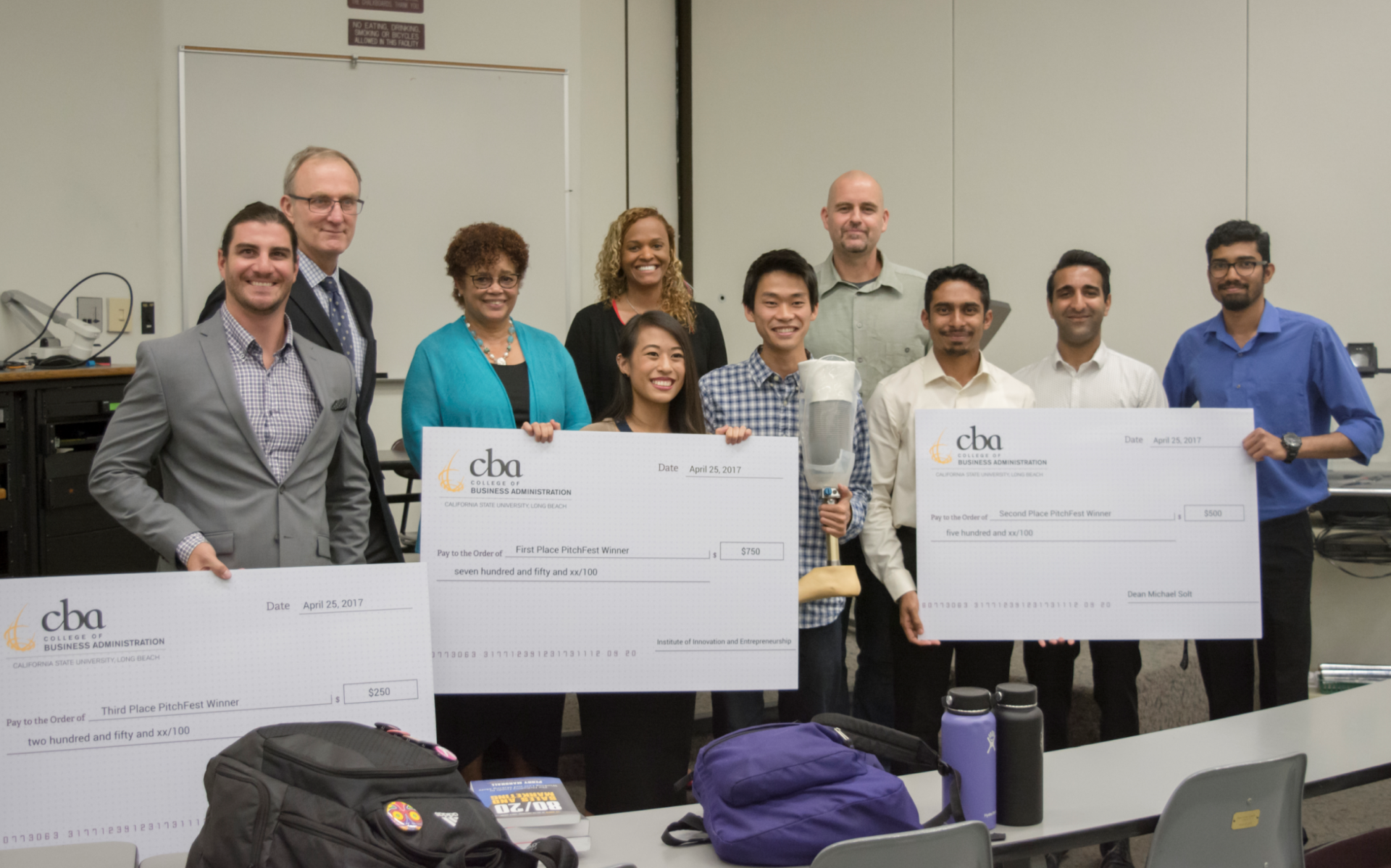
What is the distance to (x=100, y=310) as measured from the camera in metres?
4.88

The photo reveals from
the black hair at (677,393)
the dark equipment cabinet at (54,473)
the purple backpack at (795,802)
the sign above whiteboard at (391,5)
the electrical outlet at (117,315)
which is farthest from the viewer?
the sign above whiteboard at (391,5)

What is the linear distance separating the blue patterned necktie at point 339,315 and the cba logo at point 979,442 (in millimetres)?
1588

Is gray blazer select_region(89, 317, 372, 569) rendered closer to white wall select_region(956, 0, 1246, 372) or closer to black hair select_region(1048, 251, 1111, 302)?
black hair select_region(1048, 251, 1111, 302)

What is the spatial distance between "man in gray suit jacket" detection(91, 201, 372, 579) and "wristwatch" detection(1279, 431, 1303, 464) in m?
2.40

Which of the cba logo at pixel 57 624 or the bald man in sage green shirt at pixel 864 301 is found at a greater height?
the bald man in sage green shirt at pixel 864 301

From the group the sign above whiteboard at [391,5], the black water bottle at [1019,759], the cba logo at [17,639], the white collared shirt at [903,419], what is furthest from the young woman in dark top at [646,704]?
the sign above whiteboard at [391,5]

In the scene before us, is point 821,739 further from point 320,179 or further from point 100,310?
point 100,310

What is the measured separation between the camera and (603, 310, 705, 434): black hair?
254 centimetres

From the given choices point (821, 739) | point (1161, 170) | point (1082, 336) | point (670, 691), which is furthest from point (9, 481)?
point (1161, 170)

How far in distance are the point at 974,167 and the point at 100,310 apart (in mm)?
4425

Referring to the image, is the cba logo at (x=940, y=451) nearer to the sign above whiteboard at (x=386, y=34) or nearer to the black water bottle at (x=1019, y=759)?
the black water bottle at (x=1019, y=759)

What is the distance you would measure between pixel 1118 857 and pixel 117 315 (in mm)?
4797

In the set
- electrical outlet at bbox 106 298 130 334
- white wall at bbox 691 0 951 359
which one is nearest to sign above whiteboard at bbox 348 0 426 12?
white wall at bbox 691 0 951 359

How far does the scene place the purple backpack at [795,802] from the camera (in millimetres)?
1538
